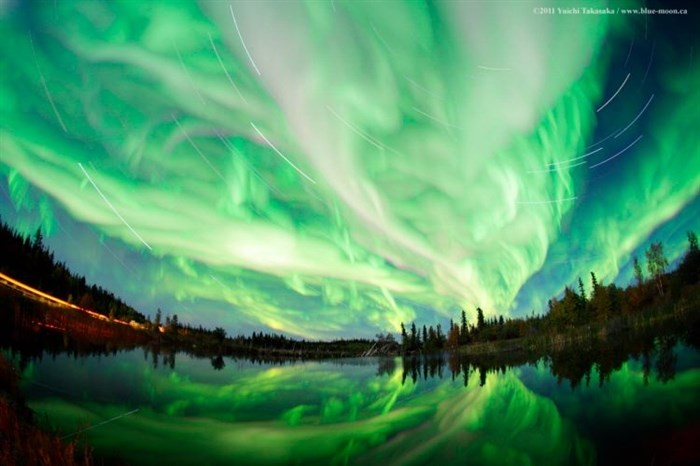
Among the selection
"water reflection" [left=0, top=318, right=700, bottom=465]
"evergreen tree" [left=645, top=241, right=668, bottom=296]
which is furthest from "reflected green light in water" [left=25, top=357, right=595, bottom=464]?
"evergreen tree" [left=645, top=241, right=668, bottom=296]

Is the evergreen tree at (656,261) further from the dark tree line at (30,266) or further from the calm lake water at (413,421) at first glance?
the dark tree line at (30,266)

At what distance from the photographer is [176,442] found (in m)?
21.6

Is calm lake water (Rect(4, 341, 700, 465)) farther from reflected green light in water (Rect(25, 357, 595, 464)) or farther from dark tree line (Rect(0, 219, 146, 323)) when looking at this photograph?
dark tree line (Rect(0, 219, 146, 323))

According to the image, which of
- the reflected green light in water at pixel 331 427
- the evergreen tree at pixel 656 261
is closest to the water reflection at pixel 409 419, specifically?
the reflected green light in water at pixel 331 427

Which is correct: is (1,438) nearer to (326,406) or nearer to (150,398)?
(326,406)

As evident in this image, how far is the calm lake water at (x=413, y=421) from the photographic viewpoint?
17.8m

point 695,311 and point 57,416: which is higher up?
point 695,311

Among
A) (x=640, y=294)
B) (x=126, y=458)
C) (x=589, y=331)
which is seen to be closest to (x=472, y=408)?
(x=126, y=458)

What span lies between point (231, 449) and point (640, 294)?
482 ft

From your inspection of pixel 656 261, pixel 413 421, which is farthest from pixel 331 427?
pixel 656 261

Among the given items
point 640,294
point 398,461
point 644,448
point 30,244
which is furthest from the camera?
point 30,244

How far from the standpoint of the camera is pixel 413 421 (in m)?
26.0

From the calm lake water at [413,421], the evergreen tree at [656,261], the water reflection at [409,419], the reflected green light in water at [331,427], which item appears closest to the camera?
the calm lake water at [413,421]

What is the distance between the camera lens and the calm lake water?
58.4ft
